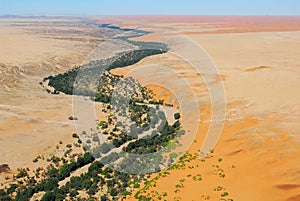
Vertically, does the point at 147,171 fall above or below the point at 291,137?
below

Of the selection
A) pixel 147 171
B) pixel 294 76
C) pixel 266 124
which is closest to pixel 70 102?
pixel 147 171

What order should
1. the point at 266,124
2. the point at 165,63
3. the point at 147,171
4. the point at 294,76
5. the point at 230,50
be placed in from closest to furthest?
the point at 147,171 → the point at 266,124 → the point at 294,76 → the point at 165,63 → the point at 230,50

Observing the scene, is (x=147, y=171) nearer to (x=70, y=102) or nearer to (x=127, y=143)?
(x=127, y=143)

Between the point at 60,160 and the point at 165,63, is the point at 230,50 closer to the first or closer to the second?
the point at 165,63

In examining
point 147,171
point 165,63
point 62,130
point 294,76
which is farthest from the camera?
point 165,63

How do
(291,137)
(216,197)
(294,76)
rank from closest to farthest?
(216,197) → (291,137) → (294,76)

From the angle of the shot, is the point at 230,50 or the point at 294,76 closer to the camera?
the point at 294,76

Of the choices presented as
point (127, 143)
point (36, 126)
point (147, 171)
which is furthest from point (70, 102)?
point (147, 171)

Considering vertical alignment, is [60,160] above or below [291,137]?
Answer: below

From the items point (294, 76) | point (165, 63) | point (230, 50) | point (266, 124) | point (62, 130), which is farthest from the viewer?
point (230, 50)
